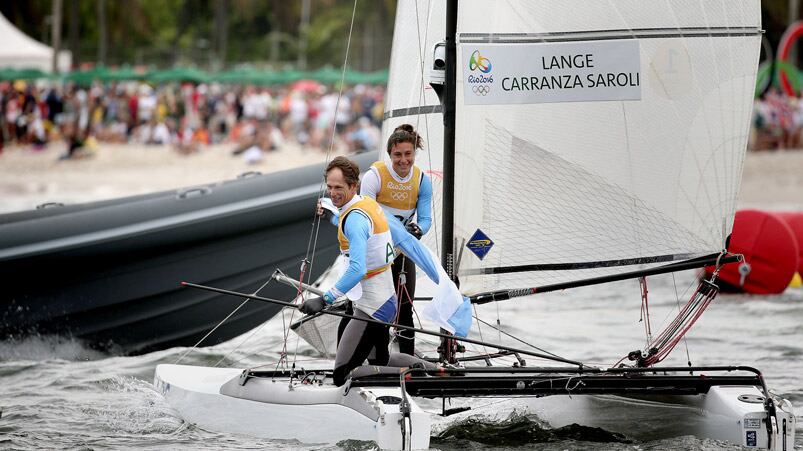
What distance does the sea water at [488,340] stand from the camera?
20.4ft

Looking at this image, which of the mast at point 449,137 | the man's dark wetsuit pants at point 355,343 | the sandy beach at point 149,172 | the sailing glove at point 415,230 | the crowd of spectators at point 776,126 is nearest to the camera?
the man's dark wetsuit pants at point 355,343

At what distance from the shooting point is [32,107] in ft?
89.6

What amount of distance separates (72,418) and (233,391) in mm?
1353

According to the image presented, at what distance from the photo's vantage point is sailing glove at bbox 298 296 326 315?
5441 mm

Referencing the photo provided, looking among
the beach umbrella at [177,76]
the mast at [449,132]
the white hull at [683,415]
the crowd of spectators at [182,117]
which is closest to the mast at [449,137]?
the mast at [449,132]

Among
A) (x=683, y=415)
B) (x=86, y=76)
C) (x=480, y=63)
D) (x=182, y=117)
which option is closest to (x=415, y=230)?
(x=480, y=63)

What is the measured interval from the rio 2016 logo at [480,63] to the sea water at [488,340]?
136 cm

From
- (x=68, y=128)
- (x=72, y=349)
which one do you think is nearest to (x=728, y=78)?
(x=72, y=349)

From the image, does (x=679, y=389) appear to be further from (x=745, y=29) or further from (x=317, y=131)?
(x=317, y=131)

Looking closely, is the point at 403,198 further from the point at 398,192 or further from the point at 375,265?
the point at 375,265

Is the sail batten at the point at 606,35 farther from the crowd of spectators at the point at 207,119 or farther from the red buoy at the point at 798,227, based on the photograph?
the crowd of spectators at the point at 207,119

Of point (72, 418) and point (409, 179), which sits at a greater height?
point (409, 179)

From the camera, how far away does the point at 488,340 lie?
9859 millimetres

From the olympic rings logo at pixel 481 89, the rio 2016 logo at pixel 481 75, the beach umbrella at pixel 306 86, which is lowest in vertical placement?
the olympic rings logo at pixel 481 89
